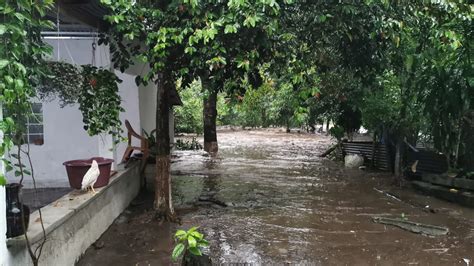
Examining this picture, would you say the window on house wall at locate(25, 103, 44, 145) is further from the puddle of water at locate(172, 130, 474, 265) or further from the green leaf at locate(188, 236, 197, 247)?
the green leaf at locate(188, 236, 197, 247)

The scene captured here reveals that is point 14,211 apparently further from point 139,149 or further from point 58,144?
point 139,149

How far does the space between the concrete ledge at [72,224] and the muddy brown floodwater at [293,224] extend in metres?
0.20

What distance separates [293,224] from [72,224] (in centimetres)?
320

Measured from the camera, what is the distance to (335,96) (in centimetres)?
1072

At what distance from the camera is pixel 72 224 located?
444 centimetres

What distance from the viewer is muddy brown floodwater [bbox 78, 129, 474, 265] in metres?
5.00

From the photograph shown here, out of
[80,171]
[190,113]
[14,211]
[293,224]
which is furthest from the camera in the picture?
[190,113]

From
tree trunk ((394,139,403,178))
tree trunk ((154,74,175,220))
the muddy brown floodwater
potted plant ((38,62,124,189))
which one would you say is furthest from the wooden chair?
tree trunk ((394,139,403,178))

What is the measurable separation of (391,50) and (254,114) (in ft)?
78.8

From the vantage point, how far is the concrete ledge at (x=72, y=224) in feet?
11.2

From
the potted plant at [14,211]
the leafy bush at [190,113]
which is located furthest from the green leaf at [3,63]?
the leafy bush at [190,113]

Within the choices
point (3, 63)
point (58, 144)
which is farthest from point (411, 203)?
point (3, 63)

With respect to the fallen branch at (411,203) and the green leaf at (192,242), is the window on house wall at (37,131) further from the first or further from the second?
the fallen branch at (411,203)

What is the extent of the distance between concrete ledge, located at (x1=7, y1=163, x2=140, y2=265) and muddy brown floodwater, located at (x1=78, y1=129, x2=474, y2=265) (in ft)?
0.66
